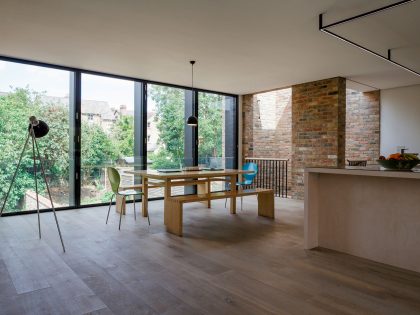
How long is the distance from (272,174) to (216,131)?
1932mm

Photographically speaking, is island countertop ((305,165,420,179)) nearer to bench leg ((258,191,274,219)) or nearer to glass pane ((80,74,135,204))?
bench leg ((258,191,274,219))

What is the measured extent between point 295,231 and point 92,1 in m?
3.58

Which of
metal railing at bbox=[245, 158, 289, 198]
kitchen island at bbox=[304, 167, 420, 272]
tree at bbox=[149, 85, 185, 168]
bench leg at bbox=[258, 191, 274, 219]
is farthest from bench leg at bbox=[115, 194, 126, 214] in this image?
metal railing at bbox=[245, 158, 289, 198]

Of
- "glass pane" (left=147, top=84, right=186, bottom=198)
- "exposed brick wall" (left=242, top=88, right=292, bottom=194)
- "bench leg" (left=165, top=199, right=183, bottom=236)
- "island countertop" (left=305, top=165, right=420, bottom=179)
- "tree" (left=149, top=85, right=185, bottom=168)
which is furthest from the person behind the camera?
"exposed brick wall" (left=242, top=88, right=292, bottom=194)

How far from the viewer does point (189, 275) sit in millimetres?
2717

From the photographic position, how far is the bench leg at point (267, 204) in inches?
199

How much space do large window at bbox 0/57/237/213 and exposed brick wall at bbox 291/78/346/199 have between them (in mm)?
2150

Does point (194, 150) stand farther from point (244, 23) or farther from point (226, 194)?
point (244, 23)

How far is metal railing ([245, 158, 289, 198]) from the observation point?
27.1ft

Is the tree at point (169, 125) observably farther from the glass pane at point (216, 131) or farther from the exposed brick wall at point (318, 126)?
the exposed brick wall at point (318, 126)

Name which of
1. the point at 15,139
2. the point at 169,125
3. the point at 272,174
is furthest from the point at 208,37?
the point at 272,174

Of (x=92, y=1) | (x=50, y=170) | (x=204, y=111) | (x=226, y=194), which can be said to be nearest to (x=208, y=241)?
(x=226, y=194)

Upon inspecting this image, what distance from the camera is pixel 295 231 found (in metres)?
4.22

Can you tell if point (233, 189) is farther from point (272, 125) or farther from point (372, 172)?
point (272, 125)
